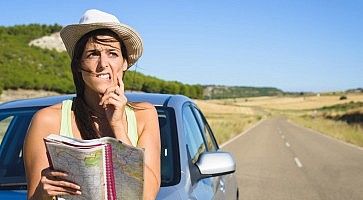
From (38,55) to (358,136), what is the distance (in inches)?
2082

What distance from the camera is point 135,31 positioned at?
7.32 ft

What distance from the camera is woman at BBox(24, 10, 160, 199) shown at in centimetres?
196

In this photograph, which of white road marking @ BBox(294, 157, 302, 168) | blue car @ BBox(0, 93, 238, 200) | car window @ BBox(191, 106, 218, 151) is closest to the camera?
blue car @ BBox(0, 93, 238, 200)

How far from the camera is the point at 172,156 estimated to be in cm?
350

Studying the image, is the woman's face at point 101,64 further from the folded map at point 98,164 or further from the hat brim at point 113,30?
the folded map at point 98,164

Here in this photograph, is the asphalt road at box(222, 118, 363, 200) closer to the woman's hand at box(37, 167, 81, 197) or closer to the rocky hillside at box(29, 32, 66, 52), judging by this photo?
the woman's hand at box(37, 167, 81, 197)

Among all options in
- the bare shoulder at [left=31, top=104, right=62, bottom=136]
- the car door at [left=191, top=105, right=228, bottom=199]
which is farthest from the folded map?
the car door at [left=191, top=105, right=228, bottom=199]

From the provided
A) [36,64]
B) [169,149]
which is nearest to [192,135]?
[169,149]

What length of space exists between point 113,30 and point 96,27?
74 millimetres

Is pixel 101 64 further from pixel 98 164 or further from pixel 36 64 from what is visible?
pixel 36 64

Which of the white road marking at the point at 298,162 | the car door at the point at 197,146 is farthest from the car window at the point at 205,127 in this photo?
the white road marking at the point at 298,162

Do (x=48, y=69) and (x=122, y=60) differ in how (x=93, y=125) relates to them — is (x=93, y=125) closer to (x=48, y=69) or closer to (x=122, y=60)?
(x=122, y=60)

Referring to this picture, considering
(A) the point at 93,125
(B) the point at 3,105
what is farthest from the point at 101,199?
(B) the point at 3,105

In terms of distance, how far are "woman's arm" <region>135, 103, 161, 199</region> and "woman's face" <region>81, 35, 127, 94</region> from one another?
213 mm
